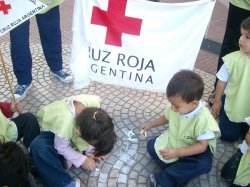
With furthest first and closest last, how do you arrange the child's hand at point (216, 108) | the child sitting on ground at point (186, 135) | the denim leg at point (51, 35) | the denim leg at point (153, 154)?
the denim leg at point (51, 35) → the child's hand at point (216, 108) → the denim leg at point (153, 154) → the child sitting on ground at point (186, 135)

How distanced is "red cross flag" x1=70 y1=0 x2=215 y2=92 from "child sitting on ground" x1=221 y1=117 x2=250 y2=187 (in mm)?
663

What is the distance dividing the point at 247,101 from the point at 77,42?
1.28 m

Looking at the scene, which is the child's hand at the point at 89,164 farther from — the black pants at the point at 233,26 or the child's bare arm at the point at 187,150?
the black pants at the point at 233,26

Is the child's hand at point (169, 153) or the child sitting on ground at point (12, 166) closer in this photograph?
the child sitting on ground at point (12, 166)

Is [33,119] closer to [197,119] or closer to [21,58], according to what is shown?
[21,58]

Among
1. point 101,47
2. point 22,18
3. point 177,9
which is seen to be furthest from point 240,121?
point 22,18

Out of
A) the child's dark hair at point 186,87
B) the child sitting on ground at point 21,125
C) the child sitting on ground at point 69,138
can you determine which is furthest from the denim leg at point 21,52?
the child's dark hair at point 186,87

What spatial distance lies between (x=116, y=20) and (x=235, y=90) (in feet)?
3.24

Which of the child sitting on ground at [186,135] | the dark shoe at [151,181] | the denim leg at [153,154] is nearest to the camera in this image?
the child sitting on ground at [186,135]

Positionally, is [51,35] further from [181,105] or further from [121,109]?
[181,105]

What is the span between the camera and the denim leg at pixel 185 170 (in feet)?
6.70

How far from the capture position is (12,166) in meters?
1.64

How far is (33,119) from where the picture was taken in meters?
2.21

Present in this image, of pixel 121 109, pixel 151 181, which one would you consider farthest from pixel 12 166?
pixel 121 109
